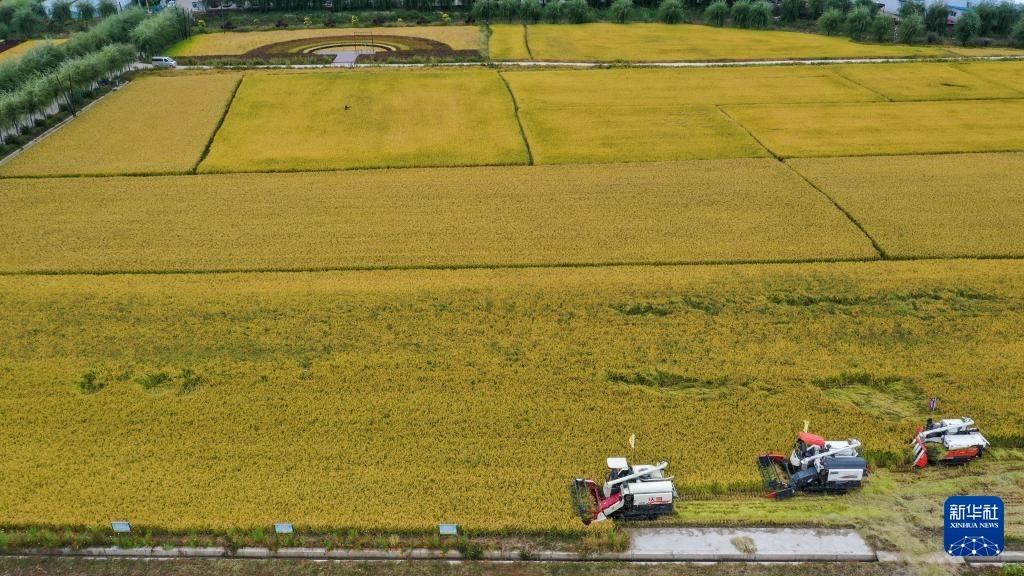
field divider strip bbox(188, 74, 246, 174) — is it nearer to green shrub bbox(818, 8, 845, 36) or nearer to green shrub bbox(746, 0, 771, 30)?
green shrub bbox(746, 0, 771, 30)

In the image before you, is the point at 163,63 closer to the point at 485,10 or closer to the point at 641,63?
the point at 485,10

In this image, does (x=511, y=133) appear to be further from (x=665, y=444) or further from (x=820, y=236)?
(x=665, y=444)

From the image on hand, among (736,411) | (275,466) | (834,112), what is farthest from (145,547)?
(834,112)

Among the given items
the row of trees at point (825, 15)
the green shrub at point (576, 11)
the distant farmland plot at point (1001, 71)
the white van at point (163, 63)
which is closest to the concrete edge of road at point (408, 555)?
the distant farmland plot at point (1001, 71)

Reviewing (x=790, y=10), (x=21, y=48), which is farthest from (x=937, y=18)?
(x=21, y=48)

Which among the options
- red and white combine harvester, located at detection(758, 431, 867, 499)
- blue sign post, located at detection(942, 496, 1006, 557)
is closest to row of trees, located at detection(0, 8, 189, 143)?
red and white combine harvester, located at detection(758, 431, 867, 499)

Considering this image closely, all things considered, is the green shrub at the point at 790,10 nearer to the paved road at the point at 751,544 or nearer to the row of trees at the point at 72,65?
the row of trees at the point at 72,65
